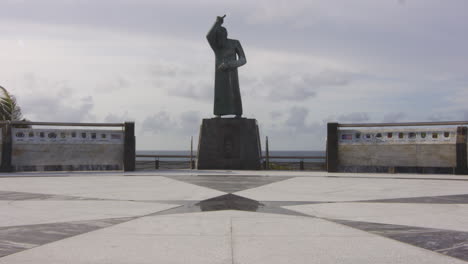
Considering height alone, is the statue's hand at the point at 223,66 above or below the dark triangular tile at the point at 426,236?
above

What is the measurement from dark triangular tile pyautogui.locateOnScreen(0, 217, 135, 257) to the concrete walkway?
1 cm

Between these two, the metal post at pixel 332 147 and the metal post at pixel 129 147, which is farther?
the metal post at pixel 129 147

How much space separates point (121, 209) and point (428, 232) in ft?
13.0

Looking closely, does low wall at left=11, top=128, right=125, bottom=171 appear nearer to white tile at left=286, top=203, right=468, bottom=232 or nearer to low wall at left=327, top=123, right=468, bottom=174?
low wall at left=327, top=123, right=468, bottom=174

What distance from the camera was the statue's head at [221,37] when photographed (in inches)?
Result: 627

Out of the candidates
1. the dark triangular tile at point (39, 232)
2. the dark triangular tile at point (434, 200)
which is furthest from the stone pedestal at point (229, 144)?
the dark triangular tile at point (39, 232)

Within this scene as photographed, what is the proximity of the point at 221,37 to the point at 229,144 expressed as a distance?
3.96m

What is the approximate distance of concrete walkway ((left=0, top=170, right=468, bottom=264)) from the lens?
3627 millimetres

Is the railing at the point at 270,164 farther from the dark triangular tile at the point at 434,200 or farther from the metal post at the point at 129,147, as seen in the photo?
the dark triangular tile at the point at 434,200

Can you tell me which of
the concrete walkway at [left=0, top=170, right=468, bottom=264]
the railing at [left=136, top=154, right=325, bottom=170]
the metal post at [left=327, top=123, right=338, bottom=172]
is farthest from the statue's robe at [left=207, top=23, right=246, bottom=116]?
the concrete walkway at [left=0, top=170, right=468, bottom=264]

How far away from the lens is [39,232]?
4.50 meters

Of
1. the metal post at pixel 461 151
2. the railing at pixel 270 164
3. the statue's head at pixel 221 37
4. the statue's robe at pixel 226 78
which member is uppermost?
the statue's head at pixel 221 37

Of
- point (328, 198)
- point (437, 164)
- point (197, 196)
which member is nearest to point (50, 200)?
point (197, 196)

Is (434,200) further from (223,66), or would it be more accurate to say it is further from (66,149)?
(66,149)
